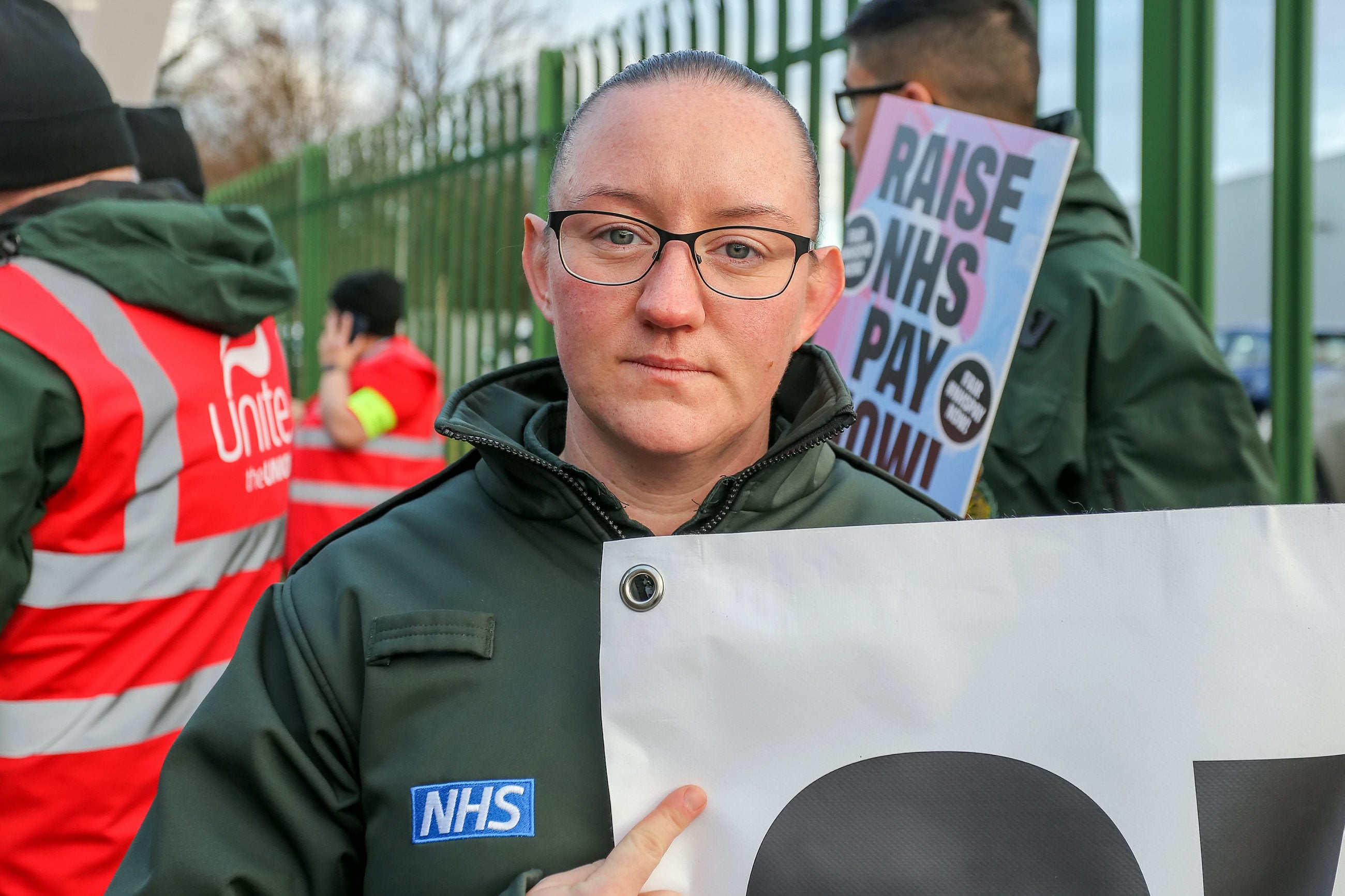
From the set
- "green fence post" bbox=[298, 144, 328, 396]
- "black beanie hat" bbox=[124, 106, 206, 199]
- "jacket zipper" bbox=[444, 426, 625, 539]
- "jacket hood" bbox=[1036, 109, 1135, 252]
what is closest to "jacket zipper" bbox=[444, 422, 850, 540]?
"jacket zipper" bbox=[444, 426, 625, 539]

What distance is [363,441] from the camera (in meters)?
4.71

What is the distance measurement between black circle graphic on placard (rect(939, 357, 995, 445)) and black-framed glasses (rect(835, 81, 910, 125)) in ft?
2.61

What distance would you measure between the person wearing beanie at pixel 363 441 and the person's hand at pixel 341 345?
0.07 metres

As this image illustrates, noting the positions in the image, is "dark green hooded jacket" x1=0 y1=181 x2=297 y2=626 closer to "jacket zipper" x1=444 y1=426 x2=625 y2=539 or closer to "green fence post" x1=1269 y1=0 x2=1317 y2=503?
"jacket zipper" x1=444 y1=426 x2=625 y2=539

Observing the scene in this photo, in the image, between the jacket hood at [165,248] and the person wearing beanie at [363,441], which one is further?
the person wearing beanie at [363,441]

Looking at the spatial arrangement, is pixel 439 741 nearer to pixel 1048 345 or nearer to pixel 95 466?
pixel 95 466

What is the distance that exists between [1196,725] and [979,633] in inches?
8.9

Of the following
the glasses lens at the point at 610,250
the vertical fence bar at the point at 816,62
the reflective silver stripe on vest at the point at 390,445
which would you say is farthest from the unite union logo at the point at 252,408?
the reflective silver stripe on vest at the point at 390,445

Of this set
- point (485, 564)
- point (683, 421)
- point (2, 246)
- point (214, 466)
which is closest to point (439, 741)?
point (485, 564)

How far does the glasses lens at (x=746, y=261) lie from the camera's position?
1.37 metres

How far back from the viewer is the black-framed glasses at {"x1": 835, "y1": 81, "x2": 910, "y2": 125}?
2.62 meters

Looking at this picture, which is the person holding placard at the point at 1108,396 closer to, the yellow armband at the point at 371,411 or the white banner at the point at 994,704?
the white banner at the point at 994,704

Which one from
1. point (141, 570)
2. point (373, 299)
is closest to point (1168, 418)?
point (141, 570)

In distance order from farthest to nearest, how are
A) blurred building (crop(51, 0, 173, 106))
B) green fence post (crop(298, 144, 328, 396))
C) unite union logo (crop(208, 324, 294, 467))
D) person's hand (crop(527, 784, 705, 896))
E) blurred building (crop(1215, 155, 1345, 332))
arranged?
blurred building (crop(1215, 155, 1345, 332)), green fence post (crop(298, 144, 328, 396)), blurred building (crop(51, 0, 173, 106)), unite union logo (crop(208, 324, 294, 467)), person's hand (crop(527, 784, 705, 896))
